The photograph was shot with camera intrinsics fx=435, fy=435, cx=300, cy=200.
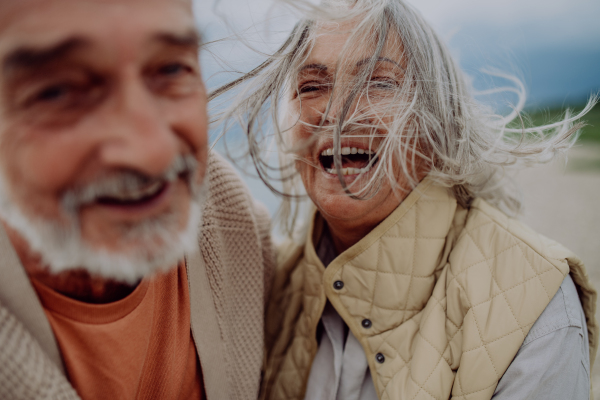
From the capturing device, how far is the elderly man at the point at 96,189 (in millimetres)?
821

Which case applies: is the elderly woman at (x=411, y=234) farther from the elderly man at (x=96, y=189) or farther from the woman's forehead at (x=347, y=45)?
the elderly man at (x=96, y=189)

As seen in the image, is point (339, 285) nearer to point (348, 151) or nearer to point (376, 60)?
point (348, 151)

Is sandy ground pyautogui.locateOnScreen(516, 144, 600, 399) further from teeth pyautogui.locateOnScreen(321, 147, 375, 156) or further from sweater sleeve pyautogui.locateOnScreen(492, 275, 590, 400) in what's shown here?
teeth pyautogui.locateOnScreen(321, 147, 375, 156)

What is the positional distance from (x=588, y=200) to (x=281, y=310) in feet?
16.7

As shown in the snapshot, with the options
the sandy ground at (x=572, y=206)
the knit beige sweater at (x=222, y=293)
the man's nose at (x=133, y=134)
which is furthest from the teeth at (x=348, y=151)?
the sandy ground at (x=572, y=206)

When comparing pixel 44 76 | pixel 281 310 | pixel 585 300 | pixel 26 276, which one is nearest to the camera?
pixel 44 76

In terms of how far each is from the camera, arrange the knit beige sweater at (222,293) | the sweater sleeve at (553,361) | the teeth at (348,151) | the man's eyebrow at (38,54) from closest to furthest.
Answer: the man's eyebrow at (38,54) → the knit beige sweater at (222,293) → the sweater sleeve at (553,361) → the teeth at (348,151)

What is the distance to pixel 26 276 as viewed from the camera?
1029 millimetres

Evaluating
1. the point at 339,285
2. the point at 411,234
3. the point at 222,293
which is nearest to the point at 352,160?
the point at 411,234

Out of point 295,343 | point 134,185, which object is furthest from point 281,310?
point 134,185

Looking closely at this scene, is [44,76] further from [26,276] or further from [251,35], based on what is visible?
[251,35]

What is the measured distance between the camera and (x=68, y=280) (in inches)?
43.5

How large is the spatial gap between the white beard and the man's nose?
5.6 inches

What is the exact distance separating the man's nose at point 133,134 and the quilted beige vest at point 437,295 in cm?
Answer: 89
